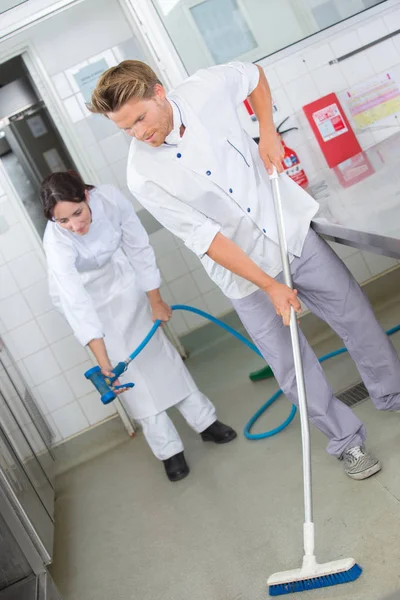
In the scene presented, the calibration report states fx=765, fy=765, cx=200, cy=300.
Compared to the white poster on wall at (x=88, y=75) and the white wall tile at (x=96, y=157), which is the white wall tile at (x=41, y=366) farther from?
the white poster on wall at (x=88, y=75)

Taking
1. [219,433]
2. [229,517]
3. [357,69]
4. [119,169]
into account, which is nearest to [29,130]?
[119,169]

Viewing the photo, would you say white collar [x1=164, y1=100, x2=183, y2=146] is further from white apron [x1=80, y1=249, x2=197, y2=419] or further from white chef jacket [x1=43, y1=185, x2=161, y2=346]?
white apron [x1=80, y1=249, x2=197, y2=419]

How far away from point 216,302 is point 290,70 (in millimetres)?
1525

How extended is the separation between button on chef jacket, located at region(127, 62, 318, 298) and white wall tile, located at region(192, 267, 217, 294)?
2198 mm

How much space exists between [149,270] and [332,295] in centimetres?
90

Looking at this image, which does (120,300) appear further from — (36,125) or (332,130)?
(36,125)

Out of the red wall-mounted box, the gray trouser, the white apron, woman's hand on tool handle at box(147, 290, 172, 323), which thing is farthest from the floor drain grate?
the red wall-mounted box

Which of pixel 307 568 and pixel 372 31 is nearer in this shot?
pixel 307 568

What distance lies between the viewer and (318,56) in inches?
140

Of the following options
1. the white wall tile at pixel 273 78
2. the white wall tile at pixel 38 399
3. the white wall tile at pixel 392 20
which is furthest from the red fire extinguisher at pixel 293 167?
the white wall tile at pixel 38 399

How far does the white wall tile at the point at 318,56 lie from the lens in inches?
139

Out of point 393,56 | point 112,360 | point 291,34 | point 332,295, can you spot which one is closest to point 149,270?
point 112,360

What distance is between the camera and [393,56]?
11.7 feet

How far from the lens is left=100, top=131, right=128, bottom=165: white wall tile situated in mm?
4305
